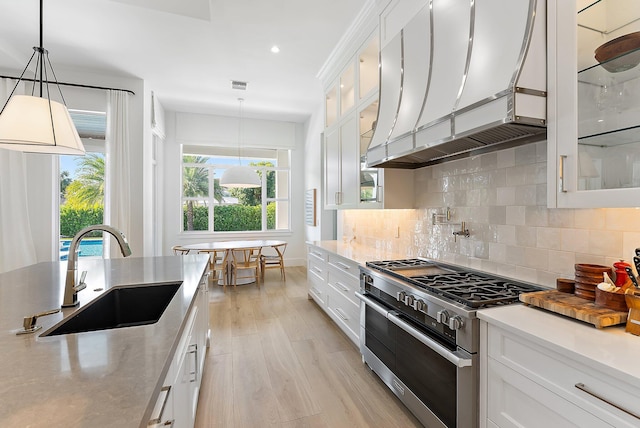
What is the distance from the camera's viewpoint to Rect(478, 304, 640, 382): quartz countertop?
0.92 metres

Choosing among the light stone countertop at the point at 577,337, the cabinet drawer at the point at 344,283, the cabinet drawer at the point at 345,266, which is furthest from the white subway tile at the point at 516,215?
the cabinet drawer at the point at 344,283

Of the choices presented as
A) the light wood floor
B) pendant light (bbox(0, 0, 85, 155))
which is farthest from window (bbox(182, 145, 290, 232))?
pendant light (bbox(0, 0, 85, 155))

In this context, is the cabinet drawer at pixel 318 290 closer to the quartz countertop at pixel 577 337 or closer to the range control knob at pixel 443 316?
the range control knob at pixel 443 316

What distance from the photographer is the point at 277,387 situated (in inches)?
89.1

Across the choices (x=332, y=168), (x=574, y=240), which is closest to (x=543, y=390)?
(x=574, y=240)

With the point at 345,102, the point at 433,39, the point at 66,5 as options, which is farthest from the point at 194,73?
the point at 433,39

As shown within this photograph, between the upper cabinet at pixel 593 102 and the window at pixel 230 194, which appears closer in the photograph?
the upper cabinet at pixel 593 102

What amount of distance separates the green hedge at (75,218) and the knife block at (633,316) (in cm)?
553

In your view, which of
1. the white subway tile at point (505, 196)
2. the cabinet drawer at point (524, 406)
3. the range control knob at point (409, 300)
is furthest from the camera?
the white subway tile at point (505, 196)

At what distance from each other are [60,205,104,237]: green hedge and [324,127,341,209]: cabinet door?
3394 mm

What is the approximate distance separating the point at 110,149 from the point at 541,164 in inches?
202

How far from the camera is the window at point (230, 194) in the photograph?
652 cm

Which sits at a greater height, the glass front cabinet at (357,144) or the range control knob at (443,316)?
the glass front cabinet at (357,144)

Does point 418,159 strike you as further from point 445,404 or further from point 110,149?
point 110,149
